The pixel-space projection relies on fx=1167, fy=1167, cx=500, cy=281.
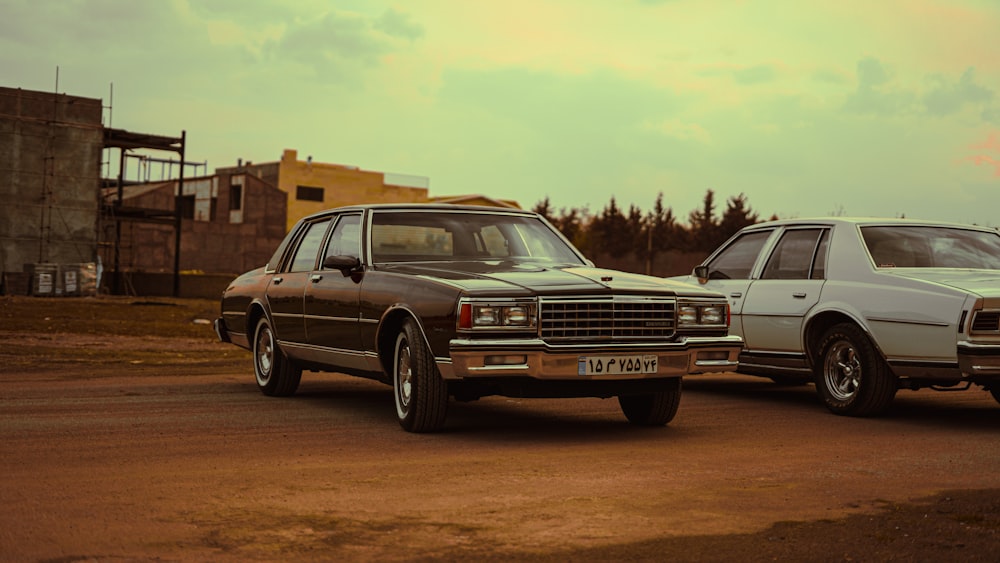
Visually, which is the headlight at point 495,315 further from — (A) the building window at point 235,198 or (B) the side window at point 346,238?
(A) the building window at point 235,198

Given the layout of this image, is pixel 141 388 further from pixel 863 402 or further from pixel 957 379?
pixel 957 379

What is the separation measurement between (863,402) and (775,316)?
1359 millimetres

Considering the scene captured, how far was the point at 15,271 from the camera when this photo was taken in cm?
4606

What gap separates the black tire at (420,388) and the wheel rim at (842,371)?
3571mm

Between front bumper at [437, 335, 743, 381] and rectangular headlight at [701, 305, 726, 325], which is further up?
rectangular headlight at [701, 305, 726, 325]

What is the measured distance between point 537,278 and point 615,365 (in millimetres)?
830

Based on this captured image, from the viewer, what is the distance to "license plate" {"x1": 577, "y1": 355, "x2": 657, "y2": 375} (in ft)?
25.4

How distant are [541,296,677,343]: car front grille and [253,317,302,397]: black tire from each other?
3.73 metres

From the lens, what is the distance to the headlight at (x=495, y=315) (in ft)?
24.9

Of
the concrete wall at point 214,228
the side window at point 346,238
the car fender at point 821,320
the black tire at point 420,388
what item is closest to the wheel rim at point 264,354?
the side window at point 346,238

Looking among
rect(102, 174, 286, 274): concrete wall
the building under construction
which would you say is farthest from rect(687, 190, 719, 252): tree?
the building under construction

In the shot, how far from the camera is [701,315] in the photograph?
8.31 metres

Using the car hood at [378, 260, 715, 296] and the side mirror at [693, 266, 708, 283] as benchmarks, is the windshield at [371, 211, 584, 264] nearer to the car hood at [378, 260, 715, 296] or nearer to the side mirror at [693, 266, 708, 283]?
the car hood at [378, 260, 715, 296]

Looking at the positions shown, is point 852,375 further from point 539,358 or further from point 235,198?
point 235,198
